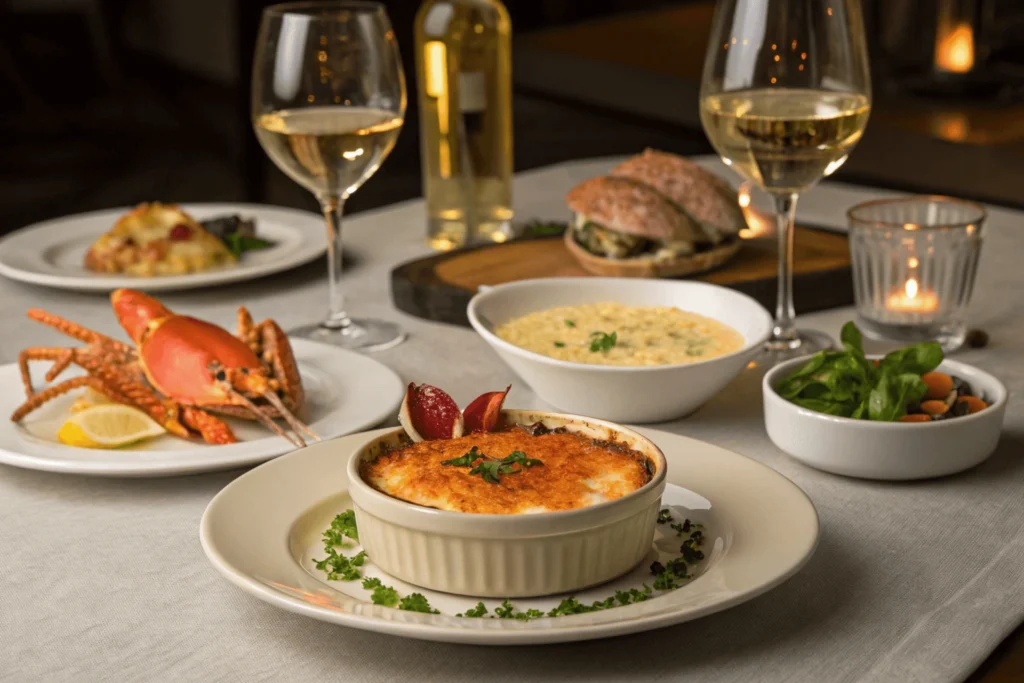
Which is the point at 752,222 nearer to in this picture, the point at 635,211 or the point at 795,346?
the point at 635,211

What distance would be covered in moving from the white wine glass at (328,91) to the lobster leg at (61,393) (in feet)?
1.40

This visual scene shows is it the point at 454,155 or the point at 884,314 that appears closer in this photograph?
the point at 884,314

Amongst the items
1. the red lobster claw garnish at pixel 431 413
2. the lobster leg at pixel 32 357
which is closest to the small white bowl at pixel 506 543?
the red lobster claw garnish at pixel 431 413


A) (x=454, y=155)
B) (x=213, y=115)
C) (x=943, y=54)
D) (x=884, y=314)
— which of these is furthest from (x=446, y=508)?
(x=213, y=115)

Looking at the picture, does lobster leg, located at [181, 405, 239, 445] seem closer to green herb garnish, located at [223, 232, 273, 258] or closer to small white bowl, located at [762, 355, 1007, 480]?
small white bowl, located at [762, 355, 1007, 480]

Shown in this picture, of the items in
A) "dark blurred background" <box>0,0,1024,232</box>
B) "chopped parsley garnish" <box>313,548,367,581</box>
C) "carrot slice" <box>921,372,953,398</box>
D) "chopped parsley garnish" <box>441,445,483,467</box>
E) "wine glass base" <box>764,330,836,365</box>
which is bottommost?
"dark blurred background" <box>0,0,1024,232</box>

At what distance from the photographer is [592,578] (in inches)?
39.3

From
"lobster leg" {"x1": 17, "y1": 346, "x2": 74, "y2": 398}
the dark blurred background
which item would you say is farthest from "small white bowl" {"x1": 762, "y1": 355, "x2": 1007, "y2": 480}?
the dark blurred background

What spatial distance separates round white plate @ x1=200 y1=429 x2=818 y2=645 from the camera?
91cm

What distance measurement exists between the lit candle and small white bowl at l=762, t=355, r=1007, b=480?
1.29ft

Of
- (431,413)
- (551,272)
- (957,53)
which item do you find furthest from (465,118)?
(957,53)

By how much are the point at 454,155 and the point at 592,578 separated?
131cm

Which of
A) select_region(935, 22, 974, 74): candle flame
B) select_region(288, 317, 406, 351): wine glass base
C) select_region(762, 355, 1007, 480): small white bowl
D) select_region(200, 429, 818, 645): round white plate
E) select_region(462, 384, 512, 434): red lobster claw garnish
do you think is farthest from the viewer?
select_region(935, 22, 974, 74): candle flame

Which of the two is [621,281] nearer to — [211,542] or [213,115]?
[211,542]
